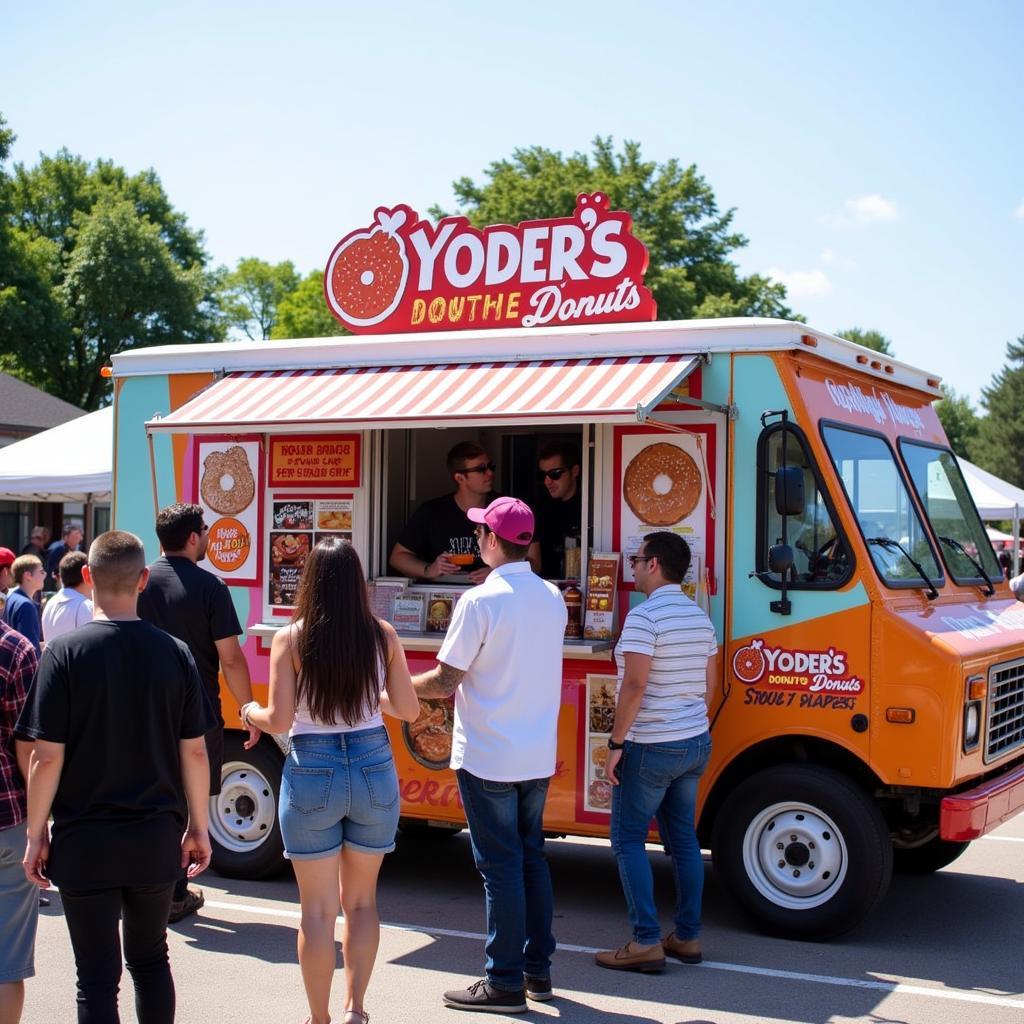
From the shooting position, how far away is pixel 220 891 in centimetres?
695

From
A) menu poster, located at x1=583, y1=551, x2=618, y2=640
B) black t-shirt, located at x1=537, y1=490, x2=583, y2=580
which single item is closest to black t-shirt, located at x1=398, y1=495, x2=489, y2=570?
black t-shirt, located at x1=537, y1=490, x2=583, y2=580

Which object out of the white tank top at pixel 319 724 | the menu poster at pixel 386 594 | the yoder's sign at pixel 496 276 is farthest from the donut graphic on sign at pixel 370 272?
the white tank top at pixel 319 724

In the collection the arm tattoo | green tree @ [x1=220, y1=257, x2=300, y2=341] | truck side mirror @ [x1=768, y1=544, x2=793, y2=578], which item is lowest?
the arm tattoo

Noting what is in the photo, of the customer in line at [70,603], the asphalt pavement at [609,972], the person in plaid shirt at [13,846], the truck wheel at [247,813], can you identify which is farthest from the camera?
the customer in line at [70,603]

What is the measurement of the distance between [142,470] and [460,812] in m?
2.91

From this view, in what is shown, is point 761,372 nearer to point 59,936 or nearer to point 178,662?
point 178,662

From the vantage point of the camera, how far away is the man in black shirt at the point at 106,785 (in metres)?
3.71

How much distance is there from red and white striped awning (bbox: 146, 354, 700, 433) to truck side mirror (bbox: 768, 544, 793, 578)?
89 cm

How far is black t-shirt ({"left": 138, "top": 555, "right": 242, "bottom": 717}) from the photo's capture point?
593cm

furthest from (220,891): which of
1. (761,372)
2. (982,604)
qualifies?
(982,604)

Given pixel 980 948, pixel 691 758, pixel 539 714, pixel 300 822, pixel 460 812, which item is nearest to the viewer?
pixel 300 822

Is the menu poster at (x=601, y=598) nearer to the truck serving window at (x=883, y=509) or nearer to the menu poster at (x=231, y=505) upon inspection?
the truck serving window at (x=883, y=509)

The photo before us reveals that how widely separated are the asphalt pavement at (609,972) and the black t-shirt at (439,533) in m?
1.88

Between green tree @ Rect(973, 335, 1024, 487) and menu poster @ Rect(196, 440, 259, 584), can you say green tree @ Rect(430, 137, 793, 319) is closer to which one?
menu poster @ Rect(196, 440, 259, 584)
